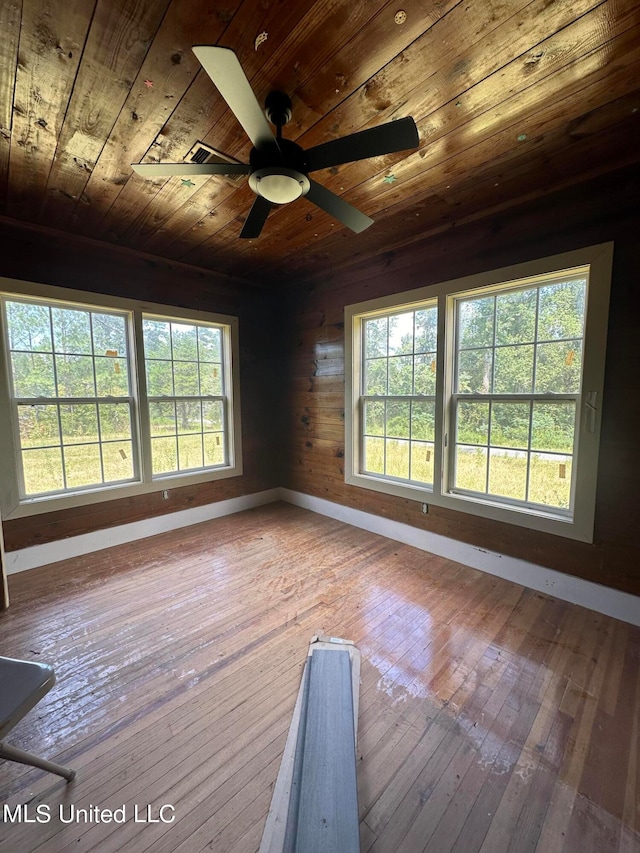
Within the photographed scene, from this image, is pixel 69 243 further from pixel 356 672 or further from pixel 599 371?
pixel 599 371

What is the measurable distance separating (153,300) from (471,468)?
3337 mm

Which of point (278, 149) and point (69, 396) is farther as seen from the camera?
point (69, 396)

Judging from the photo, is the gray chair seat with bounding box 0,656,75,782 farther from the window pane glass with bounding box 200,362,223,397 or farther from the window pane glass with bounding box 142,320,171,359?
the window pane glass with bounding box 200,362,223,397

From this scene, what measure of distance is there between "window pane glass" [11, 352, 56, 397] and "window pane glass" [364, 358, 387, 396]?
283 cm

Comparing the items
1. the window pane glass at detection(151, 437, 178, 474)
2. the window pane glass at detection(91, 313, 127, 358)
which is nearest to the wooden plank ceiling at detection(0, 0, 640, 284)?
the window pane glass at detection(91, 313, 127, 358)

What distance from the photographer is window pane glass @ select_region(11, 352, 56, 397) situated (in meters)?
A: 2.62

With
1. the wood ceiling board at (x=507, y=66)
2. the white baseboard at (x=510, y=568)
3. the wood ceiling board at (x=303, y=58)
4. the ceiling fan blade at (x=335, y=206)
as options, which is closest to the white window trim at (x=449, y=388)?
the white baseboard at (x=510, y=568)

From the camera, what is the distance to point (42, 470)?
108 inches

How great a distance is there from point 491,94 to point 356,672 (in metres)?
2.79

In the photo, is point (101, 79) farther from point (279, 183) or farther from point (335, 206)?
point (335, 206)

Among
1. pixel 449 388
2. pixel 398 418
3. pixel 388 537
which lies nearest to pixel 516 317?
pixel 449 388

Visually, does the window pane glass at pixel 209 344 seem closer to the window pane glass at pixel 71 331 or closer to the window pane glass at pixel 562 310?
the window pane glass at pixel 71 331

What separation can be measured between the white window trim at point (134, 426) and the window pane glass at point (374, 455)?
153 cm

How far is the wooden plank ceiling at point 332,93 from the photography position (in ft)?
3.82
